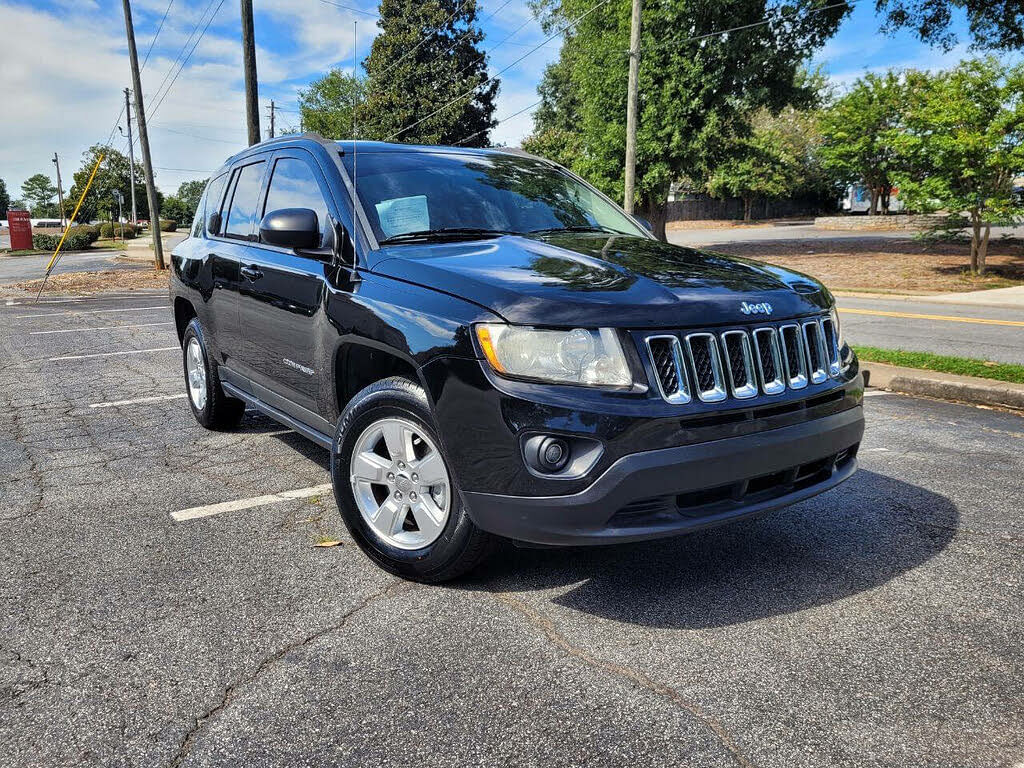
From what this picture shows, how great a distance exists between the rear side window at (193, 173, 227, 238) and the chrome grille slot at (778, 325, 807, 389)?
3918 millimetres

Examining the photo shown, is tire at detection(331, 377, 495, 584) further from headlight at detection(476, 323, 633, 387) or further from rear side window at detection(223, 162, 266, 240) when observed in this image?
rear side window at detection(223, 162, 266, 240)

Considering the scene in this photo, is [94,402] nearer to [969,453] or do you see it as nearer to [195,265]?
[195,265]

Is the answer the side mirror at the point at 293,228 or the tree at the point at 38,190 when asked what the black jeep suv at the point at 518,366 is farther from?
the tree at the point at 38,190

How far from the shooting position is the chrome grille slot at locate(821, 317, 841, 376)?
3.41 meters

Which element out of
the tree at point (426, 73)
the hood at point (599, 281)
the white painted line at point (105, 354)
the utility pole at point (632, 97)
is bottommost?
the white painted line at point (105, 354)

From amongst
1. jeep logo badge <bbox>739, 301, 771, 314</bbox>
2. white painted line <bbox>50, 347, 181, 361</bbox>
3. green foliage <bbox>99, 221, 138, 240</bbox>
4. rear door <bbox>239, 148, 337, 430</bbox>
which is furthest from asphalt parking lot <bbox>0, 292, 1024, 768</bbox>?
green foliage <bbox>99, 221, 138, 240</bbox>

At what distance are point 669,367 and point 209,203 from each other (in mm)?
4115

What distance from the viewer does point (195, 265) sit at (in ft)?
18.3

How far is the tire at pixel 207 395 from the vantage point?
5.58 m

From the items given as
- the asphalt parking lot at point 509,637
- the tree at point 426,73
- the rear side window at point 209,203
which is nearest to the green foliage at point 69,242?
the tree at point 426,73

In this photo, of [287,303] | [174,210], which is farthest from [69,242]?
[174,210]

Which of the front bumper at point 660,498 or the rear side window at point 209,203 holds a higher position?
the rear side window at point 209,203

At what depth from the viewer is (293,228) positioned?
366 centimetres

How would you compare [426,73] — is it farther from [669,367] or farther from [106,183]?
[669,367]
